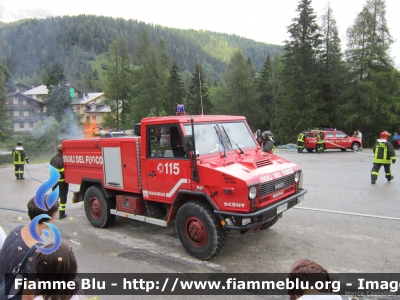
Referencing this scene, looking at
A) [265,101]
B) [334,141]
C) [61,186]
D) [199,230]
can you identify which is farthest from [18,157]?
[265,101]

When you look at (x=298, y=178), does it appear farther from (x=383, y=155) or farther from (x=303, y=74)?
(x=303, y=74)

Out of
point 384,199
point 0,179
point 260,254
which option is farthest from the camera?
point 0,179

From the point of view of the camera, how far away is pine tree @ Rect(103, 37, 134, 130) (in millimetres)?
44812

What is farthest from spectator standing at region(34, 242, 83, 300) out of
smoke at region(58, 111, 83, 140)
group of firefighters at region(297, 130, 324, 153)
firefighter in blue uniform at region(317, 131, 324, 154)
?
smoke at region(58, 111, 83, 140)

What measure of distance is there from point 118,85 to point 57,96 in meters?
9.24

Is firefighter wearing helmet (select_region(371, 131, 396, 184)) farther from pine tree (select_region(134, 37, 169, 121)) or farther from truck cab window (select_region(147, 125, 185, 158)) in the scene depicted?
pine tree (select_region(134, 37, 169, 121))

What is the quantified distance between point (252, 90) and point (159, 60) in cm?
1445

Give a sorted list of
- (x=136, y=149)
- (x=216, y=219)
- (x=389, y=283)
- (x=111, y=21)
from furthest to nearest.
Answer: (x=111, y=21) < (x=136, y=149) < (x=216, y=219) < (x=389, y=283)

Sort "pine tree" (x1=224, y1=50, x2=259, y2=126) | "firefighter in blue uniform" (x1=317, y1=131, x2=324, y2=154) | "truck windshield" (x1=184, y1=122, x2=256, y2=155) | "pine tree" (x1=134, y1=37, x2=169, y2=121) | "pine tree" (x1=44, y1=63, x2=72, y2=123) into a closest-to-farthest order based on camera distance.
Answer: "truck windshield" (x1=184, y1=122, x2=256, y2=155) → "firefighter in blue uniform" (x1=317, y1=131, x2=324, y2=154) → "pine tree" (x1=134, y1=37, x2=169, y2=121) → "pine tree" (x1=44, y1=63, x2=72, y2=123) → "pine tree" (x1=224, y1=50, x2=259, y2=126)

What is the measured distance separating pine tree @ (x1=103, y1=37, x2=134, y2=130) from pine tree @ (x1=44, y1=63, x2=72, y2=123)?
6133mm

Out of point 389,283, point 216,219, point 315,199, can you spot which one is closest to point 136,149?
point 216,219

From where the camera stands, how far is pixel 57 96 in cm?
4556

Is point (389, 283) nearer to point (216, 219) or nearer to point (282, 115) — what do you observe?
point (216, 219)

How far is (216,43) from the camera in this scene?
16438cm
